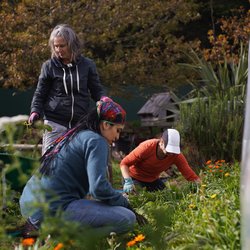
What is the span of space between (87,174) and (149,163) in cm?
209

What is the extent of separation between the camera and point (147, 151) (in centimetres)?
621

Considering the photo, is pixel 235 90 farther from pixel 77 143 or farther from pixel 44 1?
pixel 77 143

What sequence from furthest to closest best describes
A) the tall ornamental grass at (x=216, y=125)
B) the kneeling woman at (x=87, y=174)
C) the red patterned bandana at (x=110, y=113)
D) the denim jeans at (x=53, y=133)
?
the tall ornamental grass at (x=216, y=125), the denim jeans at (x=53, y=133), the red patterned bandana at (x=110, y=113), the kneeling woman at (x=87, y=174)

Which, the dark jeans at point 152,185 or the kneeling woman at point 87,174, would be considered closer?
the kneeling woman at point 87,174

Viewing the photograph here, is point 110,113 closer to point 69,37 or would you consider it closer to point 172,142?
point 69,37

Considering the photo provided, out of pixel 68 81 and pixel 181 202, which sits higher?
pixel 68 81

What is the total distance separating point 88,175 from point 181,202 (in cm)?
113

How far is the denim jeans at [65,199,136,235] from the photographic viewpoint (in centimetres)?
431

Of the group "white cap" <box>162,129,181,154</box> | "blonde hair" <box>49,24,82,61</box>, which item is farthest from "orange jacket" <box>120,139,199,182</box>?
"blonde hair" <box>49,24,82,61</box>

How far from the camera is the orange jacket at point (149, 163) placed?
244 inches

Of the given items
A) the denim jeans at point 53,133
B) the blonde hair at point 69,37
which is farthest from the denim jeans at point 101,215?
the blonde hair at point 69,37

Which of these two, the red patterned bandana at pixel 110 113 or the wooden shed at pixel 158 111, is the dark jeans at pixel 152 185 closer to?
the red patterned bandana at pixel 110 113

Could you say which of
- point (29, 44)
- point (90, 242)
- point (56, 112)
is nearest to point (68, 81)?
point (56, 112)

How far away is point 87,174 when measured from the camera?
4.32 metres
